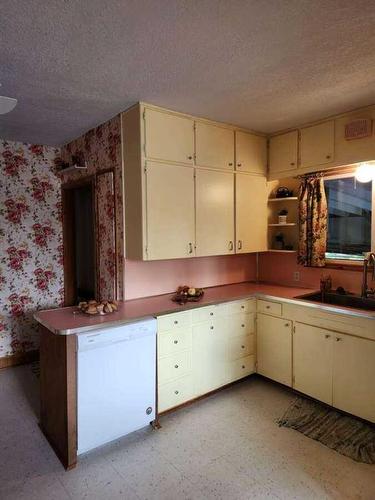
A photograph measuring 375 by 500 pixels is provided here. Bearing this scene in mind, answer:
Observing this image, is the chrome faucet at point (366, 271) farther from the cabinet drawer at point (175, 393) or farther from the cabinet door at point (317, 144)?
the cabinet drawer at point (175, 393)

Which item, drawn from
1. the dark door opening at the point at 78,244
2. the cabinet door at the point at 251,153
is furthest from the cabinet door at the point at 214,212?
the dark door opening at the point at 78,244

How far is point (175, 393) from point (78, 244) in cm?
268

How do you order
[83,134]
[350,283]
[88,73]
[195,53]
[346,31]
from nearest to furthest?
1. [346,31]
2. [195,53]
3. [88,73]
4. [350,283]
5. [83,134]

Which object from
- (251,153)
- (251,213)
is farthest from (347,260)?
(251,153)

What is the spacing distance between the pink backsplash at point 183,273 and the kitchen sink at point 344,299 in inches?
36.4

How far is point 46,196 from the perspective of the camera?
392 centimetres

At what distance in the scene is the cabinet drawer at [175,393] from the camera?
2.55m

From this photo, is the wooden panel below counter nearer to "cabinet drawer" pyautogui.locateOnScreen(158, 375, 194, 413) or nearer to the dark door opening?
"cabinet drawer" pyautogui.locateOnScreen(158, 375, 194, 413)

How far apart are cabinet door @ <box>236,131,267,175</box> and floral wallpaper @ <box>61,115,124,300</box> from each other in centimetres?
121

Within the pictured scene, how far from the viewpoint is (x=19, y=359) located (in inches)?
149

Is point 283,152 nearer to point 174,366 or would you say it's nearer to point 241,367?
point 241,367

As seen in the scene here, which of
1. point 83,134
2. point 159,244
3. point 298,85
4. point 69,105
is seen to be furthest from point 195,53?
point 83,134

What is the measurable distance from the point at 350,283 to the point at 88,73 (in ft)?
9.22

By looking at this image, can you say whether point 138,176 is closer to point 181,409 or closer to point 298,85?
point 298,85
